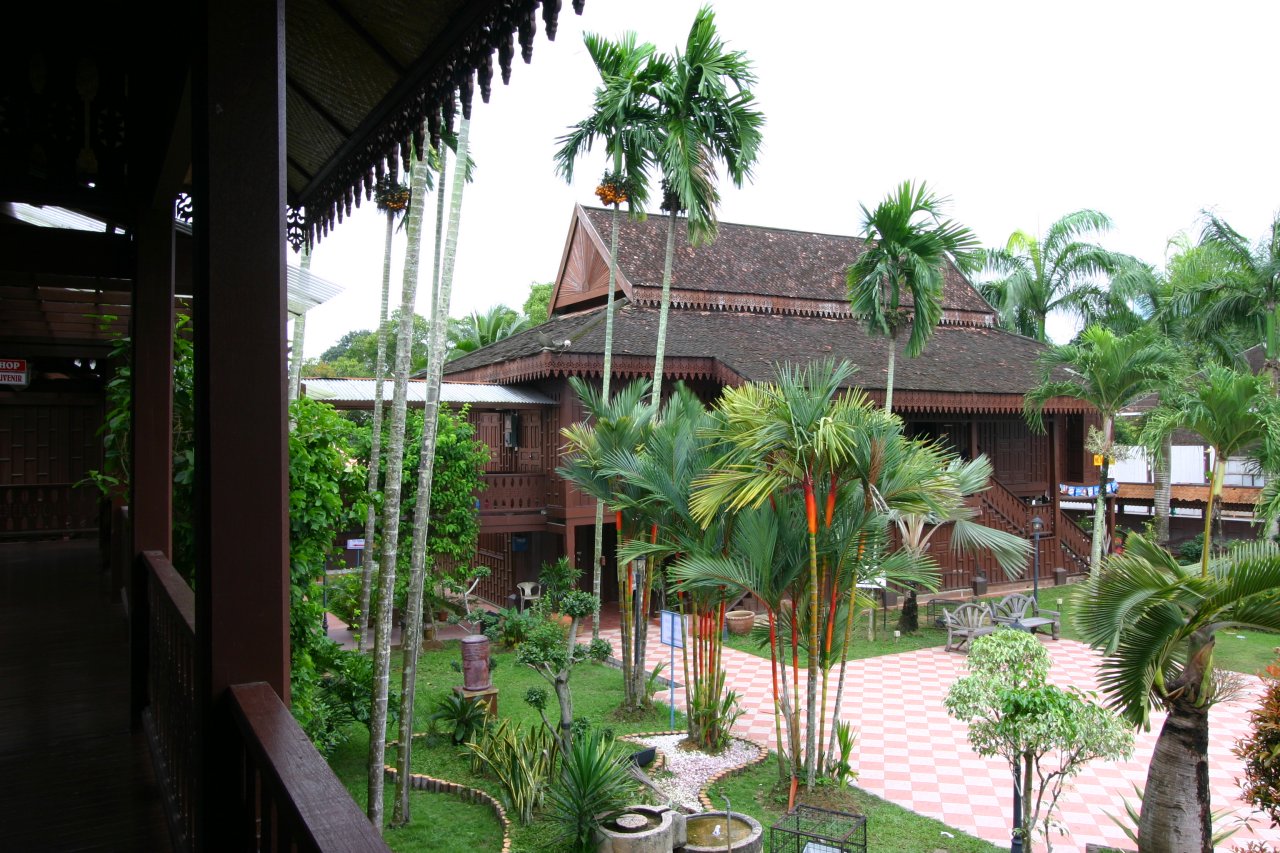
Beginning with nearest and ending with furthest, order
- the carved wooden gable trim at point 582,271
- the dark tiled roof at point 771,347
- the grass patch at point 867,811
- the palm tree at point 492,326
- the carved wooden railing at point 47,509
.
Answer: the grass patch at point 867,811 < the carved wooden railing at point 47,509 < the dark tiled roof at point 771,347 < the carved wooden gable trim at point 582,271 < the palm tree at point 492,326

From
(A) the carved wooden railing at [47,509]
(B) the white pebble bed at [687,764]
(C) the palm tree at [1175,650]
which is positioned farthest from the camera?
(A) the carved wooden railing at [47,509]

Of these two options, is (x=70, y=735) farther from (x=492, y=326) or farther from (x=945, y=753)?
(x=492, y=326)

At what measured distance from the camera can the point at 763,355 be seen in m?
18.3

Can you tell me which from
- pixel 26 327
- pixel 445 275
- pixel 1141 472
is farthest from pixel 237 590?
pixel 1141 472

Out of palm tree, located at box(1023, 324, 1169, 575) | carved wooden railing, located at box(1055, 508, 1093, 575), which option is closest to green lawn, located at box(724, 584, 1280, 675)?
palm tree, located at box(1023, 324, 1169, 575)

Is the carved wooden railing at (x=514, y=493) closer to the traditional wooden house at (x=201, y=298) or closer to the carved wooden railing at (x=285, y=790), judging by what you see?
the traditional wooden house at (x=201, y=298)

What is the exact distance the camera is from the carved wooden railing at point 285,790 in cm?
146

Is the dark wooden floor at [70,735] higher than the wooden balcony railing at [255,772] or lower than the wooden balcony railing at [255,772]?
lower

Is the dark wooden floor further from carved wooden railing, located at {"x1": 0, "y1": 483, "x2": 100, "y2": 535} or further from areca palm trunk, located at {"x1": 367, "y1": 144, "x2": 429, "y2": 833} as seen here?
carved wooden railing, located at {"x1": 0, "y1": 483, "x2": 100, "y2": 535}

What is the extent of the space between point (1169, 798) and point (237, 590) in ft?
23.5

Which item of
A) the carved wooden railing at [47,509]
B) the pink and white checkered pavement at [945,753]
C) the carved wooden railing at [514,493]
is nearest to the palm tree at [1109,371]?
the pink and white checkered pavement at [945,753]

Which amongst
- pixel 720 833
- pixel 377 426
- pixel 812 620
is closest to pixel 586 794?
pixel 720 833

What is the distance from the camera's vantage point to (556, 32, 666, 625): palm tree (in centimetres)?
1144

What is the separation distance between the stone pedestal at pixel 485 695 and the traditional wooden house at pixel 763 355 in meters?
5.54
